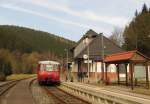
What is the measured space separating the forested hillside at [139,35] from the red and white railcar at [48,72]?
4879 cm

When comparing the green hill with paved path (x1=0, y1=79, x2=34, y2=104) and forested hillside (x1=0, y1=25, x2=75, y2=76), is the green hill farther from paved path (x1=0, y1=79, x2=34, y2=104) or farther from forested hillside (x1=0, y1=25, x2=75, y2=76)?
paved path (x1=0, y1=79, x2=34, y2=104)

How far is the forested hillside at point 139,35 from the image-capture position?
9762 cm

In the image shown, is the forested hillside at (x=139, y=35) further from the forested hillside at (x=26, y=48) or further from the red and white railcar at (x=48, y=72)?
the red and white railcar at (x=48, y=72)

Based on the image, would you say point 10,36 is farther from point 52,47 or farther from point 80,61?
point 80,61

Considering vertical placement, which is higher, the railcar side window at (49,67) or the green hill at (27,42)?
the green hill at (27,42)

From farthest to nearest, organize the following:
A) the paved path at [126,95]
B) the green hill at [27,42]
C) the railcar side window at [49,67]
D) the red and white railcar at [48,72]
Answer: the green hill at [27,42]
the railcar side window at [49,67]
the red and white railcar at [48,72]
the paved path at [126,95]

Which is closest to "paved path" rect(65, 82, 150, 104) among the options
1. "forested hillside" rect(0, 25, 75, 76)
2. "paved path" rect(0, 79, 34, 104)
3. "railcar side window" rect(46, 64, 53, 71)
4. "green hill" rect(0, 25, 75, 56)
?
"paved path" rect(0, 79, 34, 104)

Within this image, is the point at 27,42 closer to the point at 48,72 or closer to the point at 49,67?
the point at 49,67

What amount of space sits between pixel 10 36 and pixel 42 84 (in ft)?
355

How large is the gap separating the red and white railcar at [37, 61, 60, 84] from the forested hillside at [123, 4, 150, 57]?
4879cm

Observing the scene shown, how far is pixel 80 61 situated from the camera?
273 ft

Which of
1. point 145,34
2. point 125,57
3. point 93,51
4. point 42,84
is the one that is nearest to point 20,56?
point 145,34

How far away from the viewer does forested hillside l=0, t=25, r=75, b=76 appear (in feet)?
470

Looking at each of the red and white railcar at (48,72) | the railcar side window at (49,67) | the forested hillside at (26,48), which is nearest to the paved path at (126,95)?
the red and white railcar at (48,72)
